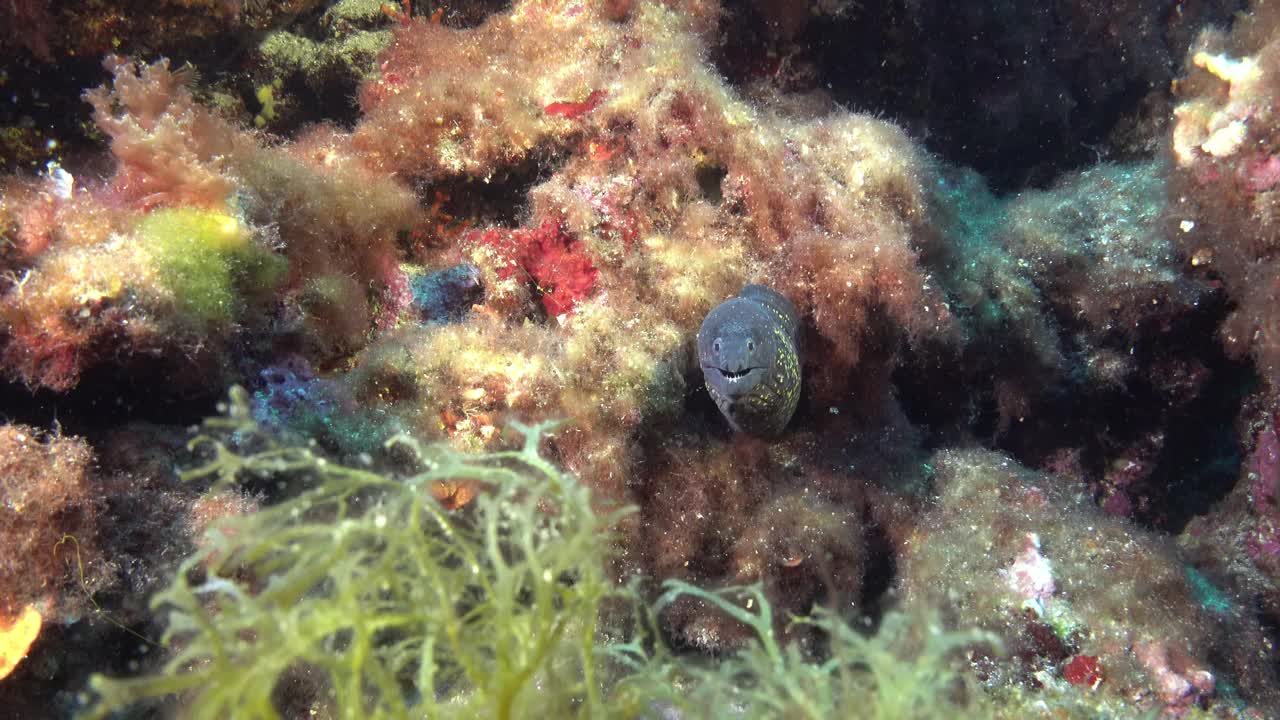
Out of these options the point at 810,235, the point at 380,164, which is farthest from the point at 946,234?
the point at 380,164

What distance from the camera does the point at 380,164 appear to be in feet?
15.8

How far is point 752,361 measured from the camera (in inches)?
148

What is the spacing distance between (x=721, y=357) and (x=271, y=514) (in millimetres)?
2680

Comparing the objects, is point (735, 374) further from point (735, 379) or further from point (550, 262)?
point (550, 262)

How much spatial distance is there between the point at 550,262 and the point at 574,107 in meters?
1.28

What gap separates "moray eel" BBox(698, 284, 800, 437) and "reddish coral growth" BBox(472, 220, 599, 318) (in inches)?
39.9

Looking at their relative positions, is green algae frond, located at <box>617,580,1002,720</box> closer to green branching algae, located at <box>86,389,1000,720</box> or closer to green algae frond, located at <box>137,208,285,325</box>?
green branching algae, located at <box>86,389,1000,720</box>

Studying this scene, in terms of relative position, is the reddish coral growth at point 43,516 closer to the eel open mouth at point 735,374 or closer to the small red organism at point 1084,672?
the eel open mouth at point 735,374

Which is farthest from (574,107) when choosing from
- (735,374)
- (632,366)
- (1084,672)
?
(1084,672)

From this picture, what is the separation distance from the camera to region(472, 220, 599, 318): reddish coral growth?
4555 mm

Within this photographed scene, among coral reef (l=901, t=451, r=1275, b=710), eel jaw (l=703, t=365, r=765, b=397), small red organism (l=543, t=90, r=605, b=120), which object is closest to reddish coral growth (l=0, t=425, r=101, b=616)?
eel jaw (l=703, t=365, r=765, b=397)

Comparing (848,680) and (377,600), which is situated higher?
(848,680)

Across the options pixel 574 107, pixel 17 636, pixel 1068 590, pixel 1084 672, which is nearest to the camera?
pixel 17 636

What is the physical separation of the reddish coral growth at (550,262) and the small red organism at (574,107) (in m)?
0.90
